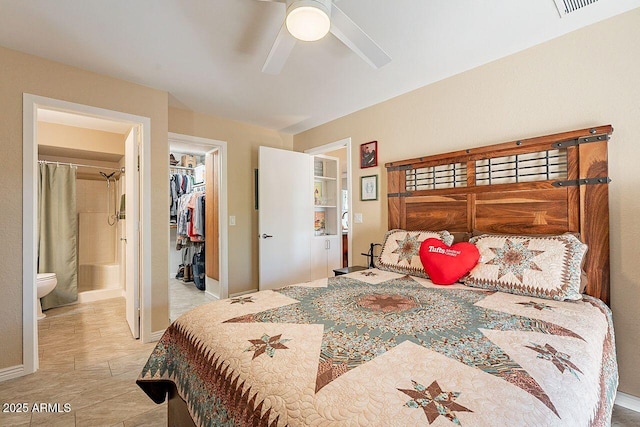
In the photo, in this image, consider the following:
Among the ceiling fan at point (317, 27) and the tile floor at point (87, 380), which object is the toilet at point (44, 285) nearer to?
the tile floor at point (87, 380)

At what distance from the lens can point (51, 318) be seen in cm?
330

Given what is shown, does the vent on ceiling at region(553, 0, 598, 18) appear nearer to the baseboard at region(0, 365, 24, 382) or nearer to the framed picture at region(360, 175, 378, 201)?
the framed picture at region(360, 175, 378, 201)

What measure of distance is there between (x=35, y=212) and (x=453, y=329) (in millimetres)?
2967

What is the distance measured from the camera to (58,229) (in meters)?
3.81

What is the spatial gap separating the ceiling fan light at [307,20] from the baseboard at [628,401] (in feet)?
9.07

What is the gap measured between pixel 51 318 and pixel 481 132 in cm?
489

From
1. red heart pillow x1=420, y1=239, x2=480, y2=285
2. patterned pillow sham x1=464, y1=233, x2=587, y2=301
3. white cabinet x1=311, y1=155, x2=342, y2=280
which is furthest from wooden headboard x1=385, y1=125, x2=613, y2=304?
white cabinet x1=311, y1=155, x2=342, y2=280

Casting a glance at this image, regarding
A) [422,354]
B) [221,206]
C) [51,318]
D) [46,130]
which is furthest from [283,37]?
[51,318]

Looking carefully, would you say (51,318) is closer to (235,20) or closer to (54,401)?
(54,401)

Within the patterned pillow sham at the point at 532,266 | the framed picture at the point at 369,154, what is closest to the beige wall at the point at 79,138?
the framed picture at the point at 369,154

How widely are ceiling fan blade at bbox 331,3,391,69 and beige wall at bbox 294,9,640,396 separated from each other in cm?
106

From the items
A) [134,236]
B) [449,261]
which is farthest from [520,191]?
[134,236]

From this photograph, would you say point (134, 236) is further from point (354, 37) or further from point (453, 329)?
point (453, 329)

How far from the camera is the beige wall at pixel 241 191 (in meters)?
3.75
